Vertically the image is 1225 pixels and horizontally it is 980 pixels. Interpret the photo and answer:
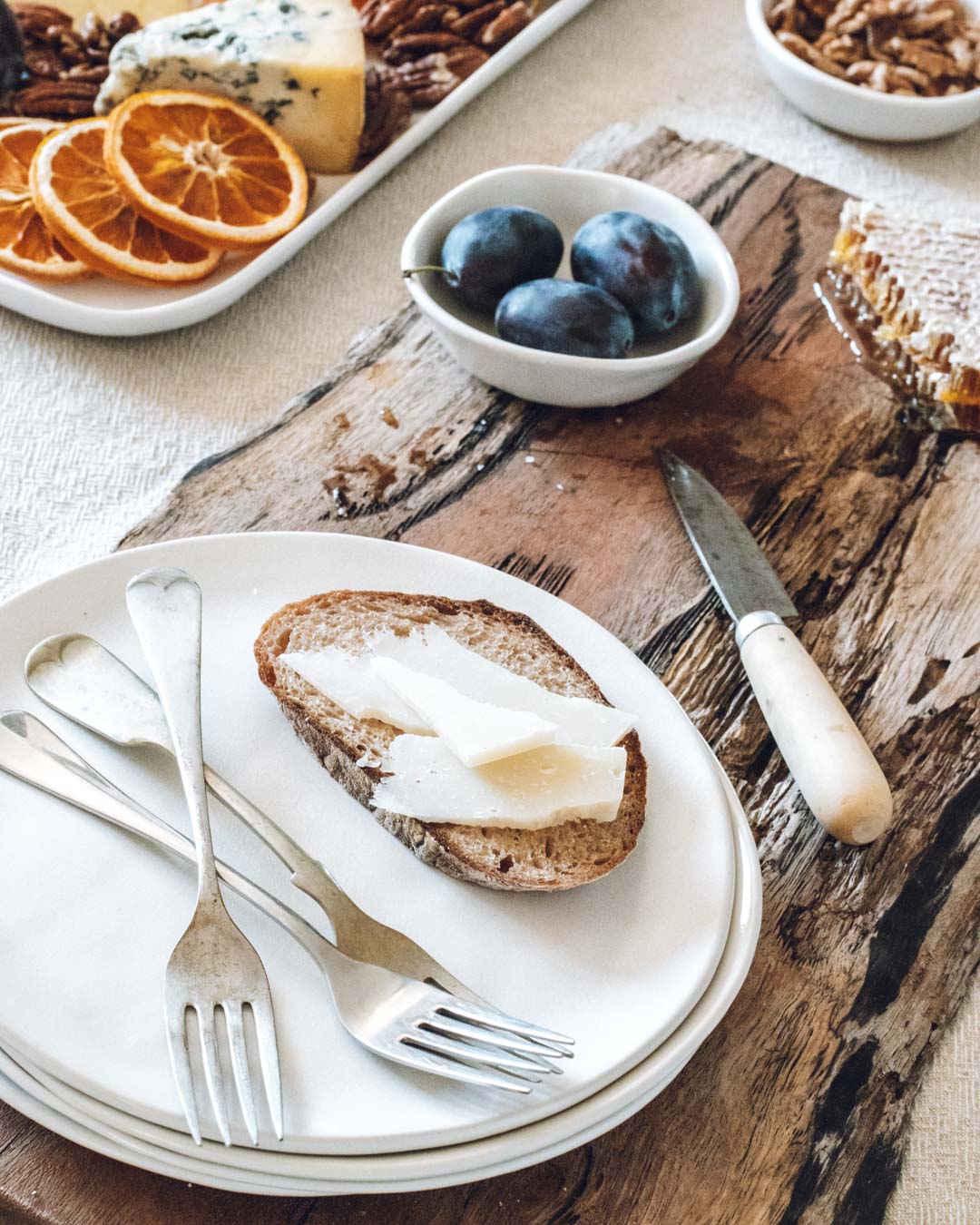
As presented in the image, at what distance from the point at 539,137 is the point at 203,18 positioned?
63cm

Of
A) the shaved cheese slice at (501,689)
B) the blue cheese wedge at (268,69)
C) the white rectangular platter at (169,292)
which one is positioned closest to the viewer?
the shaved cheese slice at (501,689)

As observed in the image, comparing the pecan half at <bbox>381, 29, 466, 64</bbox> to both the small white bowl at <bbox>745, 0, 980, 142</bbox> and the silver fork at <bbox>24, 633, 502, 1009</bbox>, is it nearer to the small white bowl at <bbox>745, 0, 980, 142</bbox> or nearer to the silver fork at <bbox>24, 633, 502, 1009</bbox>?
the small white bowl at <bbox>745, 0, 980, 142</bbox>

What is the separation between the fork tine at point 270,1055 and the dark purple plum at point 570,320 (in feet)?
2.90

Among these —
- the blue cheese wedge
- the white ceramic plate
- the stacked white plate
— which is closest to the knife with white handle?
the stacked white plate

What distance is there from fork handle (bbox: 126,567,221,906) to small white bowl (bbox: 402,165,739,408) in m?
0.54

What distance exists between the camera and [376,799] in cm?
95

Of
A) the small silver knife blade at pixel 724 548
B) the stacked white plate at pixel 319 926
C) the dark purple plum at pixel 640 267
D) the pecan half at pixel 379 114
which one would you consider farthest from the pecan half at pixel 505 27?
the stacked white plate at pixel 319 926

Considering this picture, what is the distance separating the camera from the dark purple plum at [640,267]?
1469 millimetres

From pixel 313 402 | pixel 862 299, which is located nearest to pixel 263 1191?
pixel 313 402

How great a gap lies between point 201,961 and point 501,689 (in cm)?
34

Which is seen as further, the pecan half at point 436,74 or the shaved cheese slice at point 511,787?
the pecan half at point 436,74

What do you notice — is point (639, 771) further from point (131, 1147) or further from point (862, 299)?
point (862, 299)

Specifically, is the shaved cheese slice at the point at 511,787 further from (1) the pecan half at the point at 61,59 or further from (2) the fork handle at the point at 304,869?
(1) the pecan half at the point at 61,59

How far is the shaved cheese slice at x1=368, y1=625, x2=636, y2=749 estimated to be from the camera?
98 cm
